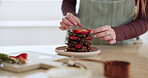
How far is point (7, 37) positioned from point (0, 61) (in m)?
2.22

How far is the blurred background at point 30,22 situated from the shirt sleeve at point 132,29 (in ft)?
5.11

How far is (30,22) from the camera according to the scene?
142 inches

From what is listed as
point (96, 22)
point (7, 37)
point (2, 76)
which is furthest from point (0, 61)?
point (7, 37)

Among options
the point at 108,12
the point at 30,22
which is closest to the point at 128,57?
the point at 108,12

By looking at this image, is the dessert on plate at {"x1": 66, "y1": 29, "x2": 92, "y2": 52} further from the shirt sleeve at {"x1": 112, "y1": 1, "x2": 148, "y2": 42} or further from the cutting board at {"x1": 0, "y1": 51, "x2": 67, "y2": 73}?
the shirt sleeve at {"x1": 112, "y1": 1, "x2": 148, "y2": 42}

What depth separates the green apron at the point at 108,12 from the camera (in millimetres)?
2207

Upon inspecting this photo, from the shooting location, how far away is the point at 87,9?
7.47 ft

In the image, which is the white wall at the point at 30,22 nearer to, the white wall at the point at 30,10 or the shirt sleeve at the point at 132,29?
the white wall at the point at 30,10

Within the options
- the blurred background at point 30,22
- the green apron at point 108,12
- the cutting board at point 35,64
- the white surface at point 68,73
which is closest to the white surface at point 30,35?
the blurred background at point 30,22

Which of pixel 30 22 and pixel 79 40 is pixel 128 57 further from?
pixel 30 22

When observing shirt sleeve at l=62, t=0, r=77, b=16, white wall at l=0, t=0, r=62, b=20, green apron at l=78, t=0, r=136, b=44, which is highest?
white wall at l=0, t=0, r=62, b=20

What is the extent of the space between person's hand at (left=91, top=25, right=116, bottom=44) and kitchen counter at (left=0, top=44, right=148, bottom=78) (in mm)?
78

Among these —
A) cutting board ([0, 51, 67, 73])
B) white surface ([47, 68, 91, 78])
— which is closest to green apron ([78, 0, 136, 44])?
cutting board ([0, 51, 67, 73])

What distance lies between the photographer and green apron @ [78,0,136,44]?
2.21 metres
